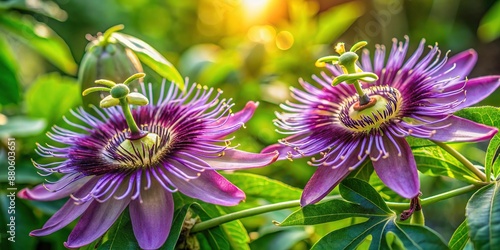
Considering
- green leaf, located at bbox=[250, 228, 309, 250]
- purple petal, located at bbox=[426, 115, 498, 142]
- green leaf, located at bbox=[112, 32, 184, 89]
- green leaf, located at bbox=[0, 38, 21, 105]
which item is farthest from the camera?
green leaf, located at bbox=[0, 38, 21, 105]

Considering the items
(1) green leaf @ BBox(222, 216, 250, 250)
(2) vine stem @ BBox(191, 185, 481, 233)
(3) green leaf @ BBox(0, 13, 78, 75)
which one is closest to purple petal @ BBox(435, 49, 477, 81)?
(2) vine stem @ BBox(191, 185, 481, 233)

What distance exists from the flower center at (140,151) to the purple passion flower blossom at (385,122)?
0.16m

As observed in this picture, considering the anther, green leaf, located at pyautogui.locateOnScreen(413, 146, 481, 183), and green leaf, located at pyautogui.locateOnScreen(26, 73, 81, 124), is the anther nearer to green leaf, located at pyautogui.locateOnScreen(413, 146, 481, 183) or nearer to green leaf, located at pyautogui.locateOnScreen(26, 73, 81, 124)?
green leaf, located at pyautogui.locateOnScreen(413, 146, 481, 183)

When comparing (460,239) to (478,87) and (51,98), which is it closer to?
→ (478,87)

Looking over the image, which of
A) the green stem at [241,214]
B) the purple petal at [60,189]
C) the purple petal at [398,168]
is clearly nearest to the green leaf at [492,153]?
the purple petal at [398,168]

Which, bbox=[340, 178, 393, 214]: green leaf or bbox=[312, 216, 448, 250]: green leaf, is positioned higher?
bbox=[340, 178, 393, 214]: green leaf

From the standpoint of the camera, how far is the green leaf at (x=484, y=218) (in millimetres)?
678

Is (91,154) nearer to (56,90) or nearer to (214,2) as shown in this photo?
(56,90)

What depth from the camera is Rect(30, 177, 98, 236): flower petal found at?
Result: 0.88 m

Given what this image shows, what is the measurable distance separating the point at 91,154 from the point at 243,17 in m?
1.87

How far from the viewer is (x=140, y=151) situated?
963mm

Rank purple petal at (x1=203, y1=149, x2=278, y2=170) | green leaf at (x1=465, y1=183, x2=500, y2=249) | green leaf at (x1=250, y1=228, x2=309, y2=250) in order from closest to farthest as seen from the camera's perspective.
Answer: green leaf at (x1=465, y1=183, x2=500, y2=249), purple petal at (x1=203, y1=149, x2=278, y2=170), green leaf at (x1=250, y1=228, x2=309, y2=250)

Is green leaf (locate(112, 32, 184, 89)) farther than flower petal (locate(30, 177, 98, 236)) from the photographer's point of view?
Yes

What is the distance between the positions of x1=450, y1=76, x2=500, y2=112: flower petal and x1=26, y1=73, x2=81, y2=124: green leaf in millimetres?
932
